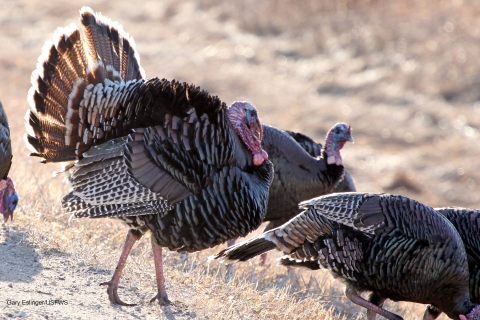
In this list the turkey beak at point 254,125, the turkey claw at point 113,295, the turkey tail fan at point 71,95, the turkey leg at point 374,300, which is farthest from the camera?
the turkey leg at point 374,300

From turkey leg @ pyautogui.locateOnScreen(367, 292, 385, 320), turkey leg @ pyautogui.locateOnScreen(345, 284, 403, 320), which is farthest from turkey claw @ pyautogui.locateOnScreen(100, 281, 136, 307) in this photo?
turkey leg @ pyautogui.locateOnScreen(367, 292, 385, 320)

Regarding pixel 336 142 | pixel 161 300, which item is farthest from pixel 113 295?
pixel 336 142

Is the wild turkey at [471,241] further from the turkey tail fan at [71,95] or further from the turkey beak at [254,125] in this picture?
the turkey tail fan at [71,95]

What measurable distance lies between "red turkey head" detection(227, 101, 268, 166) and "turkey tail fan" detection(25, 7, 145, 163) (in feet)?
2.34

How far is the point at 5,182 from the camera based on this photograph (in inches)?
220

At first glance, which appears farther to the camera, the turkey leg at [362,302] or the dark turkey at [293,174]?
the dark turkey at [293,174]

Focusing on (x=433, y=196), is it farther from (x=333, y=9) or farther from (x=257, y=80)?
(x=333, y=9)

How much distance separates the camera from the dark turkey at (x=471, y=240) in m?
5.80

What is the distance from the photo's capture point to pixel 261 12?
2109 cm

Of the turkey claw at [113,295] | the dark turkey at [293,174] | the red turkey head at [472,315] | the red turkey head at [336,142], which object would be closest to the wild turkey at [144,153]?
the turkey claw at [113,295]

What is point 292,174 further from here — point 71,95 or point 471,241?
point 71,95

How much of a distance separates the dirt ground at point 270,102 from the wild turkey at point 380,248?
347mm

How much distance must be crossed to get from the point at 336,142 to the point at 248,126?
7.10 feet

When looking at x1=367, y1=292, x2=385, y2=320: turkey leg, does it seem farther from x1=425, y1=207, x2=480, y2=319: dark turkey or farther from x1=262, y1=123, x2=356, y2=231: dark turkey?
x1=262, y1=123, x2=356, y2=231: dark turkey
